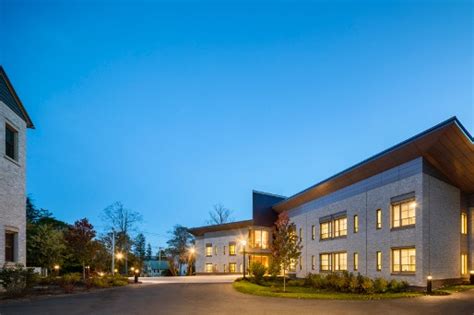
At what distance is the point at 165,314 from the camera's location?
14.8 meters

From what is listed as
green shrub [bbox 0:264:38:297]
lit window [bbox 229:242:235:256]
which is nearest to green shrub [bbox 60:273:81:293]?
green shrub [bbox 0:264:38:297]

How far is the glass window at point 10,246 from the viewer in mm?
23250

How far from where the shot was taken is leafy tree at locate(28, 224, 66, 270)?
37.8m

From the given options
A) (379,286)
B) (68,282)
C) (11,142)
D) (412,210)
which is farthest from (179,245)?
(379,286)

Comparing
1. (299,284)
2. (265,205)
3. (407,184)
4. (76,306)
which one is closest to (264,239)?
(265,205)

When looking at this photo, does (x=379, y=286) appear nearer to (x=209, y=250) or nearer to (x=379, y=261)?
(x=379, y=261)

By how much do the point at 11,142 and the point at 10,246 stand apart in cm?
594

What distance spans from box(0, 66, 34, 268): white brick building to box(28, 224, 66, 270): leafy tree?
46.2 ft

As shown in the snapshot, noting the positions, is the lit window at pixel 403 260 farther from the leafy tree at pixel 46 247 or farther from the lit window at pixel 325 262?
the leafy tree at pixel 46 247

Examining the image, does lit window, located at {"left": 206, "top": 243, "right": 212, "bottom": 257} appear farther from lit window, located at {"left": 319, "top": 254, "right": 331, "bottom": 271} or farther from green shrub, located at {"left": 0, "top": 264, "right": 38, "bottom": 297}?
green shrub, located at {"left": 0, "top": 264, "right": 38, "bottom": 297}

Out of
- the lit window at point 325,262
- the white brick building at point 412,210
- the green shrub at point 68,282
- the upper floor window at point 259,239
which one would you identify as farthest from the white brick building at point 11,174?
the upper floor window at point 259,239

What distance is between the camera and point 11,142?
80.1ft

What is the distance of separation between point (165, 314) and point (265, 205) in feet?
125

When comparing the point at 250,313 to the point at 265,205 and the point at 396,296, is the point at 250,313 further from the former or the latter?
the point at 265,205
